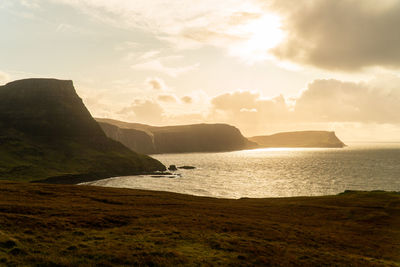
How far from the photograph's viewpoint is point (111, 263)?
77.4 feet

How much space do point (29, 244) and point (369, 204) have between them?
76769 millimetres

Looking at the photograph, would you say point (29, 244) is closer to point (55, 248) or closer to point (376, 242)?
point (55, 248)

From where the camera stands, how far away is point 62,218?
122 ft

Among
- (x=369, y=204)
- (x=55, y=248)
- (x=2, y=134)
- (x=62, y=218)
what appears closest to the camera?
(x=55, y=248)

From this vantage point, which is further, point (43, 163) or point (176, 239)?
point (43, 163)

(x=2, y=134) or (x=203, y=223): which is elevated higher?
(x=2, y=134)

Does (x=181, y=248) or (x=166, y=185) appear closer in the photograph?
(x=181, y=248)

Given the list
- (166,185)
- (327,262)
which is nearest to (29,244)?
(327,262)

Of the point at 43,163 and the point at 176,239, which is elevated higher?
the point at 176,239

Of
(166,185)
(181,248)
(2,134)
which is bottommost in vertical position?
(166,185)

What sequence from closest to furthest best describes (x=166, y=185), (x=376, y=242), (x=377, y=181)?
(x=376, y=242) < (x=166, y=185) < (x=377, y=181)

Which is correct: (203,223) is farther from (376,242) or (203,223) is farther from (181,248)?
(376,242)

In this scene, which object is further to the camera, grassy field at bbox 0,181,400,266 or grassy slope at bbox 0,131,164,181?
grassy slope at bbox 0,131,164,181

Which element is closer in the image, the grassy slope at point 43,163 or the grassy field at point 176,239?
the grassy field at point 176,239
